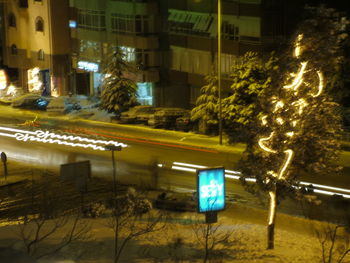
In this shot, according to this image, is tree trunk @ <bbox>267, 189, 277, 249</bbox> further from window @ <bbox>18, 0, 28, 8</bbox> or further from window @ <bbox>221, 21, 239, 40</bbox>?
window @ <bbox>18, 0, 28, 8</bbox>

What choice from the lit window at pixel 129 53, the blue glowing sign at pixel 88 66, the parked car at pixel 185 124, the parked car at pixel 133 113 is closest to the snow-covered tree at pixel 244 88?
the parked car at pixel 185 124

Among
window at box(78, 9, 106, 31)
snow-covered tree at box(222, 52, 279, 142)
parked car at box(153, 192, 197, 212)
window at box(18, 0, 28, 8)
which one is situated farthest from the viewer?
window at box(18, 0, 28, 8)

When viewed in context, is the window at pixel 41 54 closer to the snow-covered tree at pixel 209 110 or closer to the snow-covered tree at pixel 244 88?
the snow-covered tree at pixel 209 110

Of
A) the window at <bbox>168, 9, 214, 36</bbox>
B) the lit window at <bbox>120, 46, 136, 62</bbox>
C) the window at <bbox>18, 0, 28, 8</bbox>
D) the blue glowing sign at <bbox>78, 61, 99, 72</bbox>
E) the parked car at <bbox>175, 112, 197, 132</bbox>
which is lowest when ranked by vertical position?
the parked car at <bbox>175, 112, 197, 132</bbox>

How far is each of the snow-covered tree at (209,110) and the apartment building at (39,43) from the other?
21.3 meters

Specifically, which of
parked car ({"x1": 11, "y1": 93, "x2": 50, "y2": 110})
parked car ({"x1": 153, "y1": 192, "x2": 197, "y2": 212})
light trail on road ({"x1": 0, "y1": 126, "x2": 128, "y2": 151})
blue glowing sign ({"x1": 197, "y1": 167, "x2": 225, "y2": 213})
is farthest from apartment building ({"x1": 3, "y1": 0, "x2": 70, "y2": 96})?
blue glowing sign ({"x1": 197, "y1": 167, "x2": 225, "y2": 213})

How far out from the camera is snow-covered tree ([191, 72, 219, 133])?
3794 cm

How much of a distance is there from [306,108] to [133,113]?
92.2 feet

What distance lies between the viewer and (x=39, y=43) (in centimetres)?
5812

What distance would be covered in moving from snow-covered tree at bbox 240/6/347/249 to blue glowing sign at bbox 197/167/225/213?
1.32 metres

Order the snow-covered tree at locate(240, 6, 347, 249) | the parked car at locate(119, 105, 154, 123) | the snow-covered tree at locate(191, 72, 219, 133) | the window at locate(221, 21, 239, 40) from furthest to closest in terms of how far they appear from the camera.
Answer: the parked car at locate(119, 105, 154, 123) → the window at locate(221, 21, 239, 40) → the snow-covered tree at locate(191, 72, 219, 133) → the snow-covered tree at locate(240, 6, 347, 249)

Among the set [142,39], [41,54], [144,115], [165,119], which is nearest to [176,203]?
[165,119]

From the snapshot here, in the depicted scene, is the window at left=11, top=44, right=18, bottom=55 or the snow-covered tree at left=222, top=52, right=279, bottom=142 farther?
the window at left=11, top=44, right=18, bottom=55

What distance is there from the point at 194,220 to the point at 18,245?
21.2 feet
